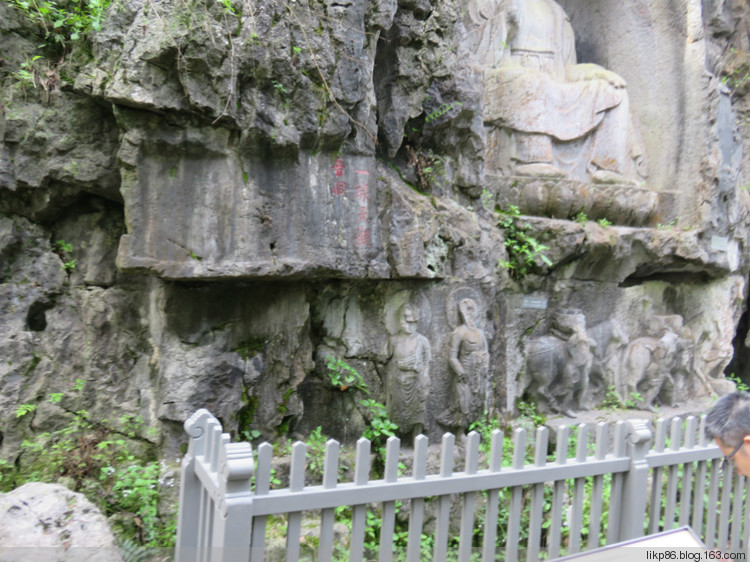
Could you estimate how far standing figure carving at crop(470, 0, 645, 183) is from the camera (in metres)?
6.73

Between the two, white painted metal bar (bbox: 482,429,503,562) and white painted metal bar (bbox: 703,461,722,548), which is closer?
white painted metal bar (bbox: 482,429,503,562)

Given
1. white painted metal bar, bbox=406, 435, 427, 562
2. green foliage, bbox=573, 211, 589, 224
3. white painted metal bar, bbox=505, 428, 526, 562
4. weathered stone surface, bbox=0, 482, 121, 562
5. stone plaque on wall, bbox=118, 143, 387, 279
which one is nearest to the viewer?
white painted metal bar, bbox=406, 435, 427, 562

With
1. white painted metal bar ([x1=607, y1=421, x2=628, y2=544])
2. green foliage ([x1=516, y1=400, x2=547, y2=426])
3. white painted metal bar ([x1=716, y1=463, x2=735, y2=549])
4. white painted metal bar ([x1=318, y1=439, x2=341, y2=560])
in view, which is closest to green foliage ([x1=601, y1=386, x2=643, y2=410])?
green foliage ([x1=516, y1=400, x2=547, y2=426])

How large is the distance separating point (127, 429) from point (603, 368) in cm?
486

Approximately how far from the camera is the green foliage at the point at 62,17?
3908 mm

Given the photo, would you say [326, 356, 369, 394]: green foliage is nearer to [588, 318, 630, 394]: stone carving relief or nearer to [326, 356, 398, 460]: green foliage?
[326, 356, 398, 460]: green foliage

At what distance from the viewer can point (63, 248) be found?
14.3 feet

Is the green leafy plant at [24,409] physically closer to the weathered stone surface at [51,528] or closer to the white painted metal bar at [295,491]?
the weathered stone surface at [51,528]

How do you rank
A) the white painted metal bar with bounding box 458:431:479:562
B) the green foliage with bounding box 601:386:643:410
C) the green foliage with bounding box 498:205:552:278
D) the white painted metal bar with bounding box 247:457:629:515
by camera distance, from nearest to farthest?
the white painted metal bar with bounding box 247:457:629:515 → the white painted metal bar with bounding box 458:431:479:562 → the green foliage with bounding box 498:205:552:278 → the green foliage with bounding box 601:386:643:410

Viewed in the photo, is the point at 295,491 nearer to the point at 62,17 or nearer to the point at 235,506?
the point at 235,506

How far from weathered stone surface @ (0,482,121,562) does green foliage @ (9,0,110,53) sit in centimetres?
292

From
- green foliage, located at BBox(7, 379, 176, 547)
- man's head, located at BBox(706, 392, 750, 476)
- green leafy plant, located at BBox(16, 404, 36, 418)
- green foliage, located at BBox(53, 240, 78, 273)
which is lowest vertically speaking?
green foliage, located at BBox(7, 379, 176, 547)

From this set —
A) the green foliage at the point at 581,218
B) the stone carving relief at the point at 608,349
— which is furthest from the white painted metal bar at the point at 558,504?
the stone carving relief at the point at 608,349

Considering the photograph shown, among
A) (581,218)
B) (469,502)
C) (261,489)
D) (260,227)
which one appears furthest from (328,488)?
(581,218)
